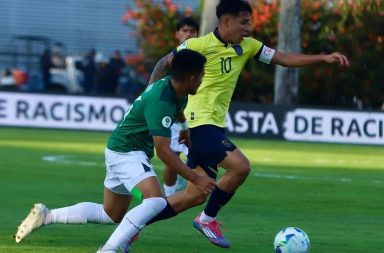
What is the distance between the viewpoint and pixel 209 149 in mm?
11859

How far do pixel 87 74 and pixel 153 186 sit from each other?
3064 centimetres

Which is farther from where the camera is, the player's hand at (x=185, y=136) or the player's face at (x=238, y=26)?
the player's face at (x=238, y=26)

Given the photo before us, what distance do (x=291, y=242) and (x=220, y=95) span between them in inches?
92.4

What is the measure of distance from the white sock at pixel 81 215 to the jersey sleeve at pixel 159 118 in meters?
1.41

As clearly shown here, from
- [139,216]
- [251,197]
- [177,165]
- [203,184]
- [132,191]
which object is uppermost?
[177,165]

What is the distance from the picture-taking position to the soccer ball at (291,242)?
1035 centimetres

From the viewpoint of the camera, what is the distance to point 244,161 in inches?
464

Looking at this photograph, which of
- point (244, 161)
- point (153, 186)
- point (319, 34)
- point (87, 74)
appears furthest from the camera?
point (87, 74)

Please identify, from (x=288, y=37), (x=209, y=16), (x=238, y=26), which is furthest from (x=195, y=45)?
(x=288, y=37)

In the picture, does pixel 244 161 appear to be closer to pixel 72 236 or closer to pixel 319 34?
pixel 72 236

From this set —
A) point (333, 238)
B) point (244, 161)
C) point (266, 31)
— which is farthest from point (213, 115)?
point (266, 31)

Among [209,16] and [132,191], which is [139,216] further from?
[209,16]

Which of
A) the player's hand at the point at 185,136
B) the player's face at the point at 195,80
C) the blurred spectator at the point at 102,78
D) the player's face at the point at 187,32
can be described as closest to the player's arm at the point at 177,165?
the player's face at the point at 195,80

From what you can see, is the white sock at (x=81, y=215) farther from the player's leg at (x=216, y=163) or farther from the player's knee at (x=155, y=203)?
the player's leg at (x=216, y=163)
